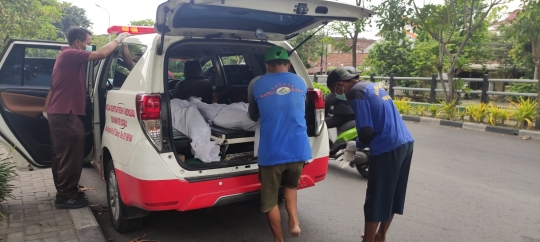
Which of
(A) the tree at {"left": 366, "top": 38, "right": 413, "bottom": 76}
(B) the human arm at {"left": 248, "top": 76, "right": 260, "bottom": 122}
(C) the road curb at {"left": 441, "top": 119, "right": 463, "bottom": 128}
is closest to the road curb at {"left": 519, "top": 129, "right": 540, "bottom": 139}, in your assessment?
(C) the road curb at {"left": 441, "top": 119, "right": 463, "bottom": 128}

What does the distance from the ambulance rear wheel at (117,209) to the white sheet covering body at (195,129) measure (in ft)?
2.24

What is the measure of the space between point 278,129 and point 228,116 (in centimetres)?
79

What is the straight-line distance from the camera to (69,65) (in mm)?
3859

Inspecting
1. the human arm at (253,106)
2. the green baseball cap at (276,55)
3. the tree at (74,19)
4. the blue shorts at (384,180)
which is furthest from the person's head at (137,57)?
the tree at (74,19)

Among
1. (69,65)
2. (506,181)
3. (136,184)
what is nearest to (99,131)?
(69,65)

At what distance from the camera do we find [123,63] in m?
4.01

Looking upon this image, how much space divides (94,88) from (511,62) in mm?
26834

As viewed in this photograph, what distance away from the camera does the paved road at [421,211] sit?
371 cm

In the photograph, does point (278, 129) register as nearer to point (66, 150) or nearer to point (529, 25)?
point (66, 150)

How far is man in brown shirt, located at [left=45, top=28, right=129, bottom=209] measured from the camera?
12.6 feet

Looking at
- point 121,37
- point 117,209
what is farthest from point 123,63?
point 117,209

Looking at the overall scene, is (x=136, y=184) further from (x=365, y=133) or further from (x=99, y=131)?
(x=365, y=133)

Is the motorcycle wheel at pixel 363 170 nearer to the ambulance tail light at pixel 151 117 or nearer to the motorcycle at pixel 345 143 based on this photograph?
the motorcycle at pixel 345 143

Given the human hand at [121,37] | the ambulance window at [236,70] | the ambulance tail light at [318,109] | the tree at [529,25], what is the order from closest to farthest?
1. the ambulance tail light at [318,109]
2. the human hand at [121,37]
3. the ambulance window at [236,70]
4. the tree at [529,25]
